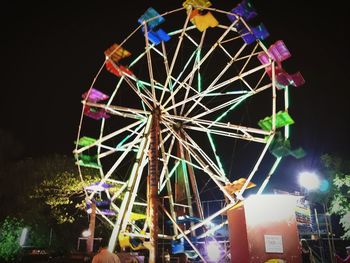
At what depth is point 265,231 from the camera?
931 cm

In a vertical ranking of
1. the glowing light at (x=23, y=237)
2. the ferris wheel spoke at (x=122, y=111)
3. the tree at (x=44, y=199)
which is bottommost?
the glowing light at (x=23, y=237)

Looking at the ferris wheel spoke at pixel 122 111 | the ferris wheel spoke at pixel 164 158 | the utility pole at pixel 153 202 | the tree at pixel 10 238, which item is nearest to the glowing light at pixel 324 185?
the ferris wheel spoke at pixel 164 158

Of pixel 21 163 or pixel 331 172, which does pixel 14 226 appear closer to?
pixel 21 163

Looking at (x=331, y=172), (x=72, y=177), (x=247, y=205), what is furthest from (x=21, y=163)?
(x=331, y=172)

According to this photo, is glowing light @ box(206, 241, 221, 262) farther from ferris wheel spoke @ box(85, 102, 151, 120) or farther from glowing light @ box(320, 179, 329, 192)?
glowing light @ box(320, 179, 329, 192)

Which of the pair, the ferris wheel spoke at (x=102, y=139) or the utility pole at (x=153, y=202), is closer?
the utility pole at (x=153, y=202)

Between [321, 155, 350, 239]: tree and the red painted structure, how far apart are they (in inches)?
479

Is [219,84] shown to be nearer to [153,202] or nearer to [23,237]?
[153,202]

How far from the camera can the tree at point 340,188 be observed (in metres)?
19.9

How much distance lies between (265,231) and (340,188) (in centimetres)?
1398

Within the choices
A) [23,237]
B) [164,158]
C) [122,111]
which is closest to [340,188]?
[164,158]

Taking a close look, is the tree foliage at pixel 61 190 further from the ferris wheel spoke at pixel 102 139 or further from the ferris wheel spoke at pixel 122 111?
the ferris wheel spoke at pixel 122 111

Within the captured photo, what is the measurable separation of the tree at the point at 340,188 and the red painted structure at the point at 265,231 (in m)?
12.2

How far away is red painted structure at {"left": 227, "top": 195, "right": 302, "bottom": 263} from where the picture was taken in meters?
9.08
